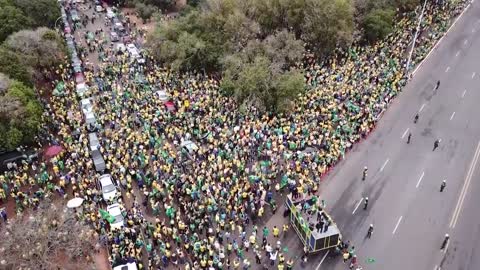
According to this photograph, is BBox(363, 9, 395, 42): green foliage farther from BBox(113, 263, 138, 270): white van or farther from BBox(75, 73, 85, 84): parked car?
→ BBox(113, 263, 138, 270): white van

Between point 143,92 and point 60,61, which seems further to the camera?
point 60,61

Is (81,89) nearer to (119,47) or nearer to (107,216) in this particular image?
(119,47)

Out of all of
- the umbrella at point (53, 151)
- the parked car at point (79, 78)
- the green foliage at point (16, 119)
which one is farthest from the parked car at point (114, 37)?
the umbrella at point (53, 151)

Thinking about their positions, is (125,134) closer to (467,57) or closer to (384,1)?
(384,1)

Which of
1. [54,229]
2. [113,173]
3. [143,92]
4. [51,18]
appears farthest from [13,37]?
[54,229]

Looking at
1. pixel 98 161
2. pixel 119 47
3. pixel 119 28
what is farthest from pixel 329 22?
pixel 98 161
